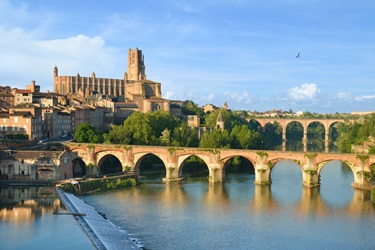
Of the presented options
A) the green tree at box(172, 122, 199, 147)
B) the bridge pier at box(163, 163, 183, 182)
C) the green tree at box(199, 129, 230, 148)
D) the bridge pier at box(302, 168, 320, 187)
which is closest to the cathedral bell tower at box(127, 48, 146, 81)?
the green tree at box(172, 122, 199, 147)

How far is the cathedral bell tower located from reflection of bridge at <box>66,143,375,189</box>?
65.5 m

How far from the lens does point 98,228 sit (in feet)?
103

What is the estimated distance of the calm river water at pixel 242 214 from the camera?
31.1 metres

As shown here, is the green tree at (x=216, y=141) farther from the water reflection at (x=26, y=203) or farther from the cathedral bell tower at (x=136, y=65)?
the cathedral bell tower at (x=136, y=65)

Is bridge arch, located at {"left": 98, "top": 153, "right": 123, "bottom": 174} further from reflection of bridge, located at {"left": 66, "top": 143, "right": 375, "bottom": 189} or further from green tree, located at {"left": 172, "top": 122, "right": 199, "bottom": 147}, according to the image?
green tree, located at {"left": 172, "top": 122, "right": 199, "bottom": 147}

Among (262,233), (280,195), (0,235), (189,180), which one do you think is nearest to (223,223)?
(262,233)

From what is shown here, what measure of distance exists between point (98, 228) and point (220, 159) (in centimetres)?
2330

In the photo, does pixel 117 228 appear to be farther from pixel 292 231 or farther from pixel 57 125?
pixel 57 125

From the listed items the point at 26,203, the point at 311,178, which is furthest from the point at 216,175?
the point at 26,203

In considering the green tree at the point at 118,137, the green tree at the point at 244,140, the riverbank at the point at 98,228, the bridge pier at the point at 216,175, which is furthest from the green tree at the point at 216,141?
the riverbank at the point at 98,228

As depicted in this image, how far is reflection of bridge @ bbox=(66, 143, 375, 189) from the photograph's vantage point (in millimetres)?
47406

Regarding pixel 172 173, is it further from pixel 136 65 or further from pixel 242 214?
pixel 136 65

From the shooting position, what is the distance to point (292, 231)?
33.3m

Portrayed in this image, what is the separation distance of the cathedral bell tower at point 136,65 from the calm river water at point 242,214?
71250 millimetres
